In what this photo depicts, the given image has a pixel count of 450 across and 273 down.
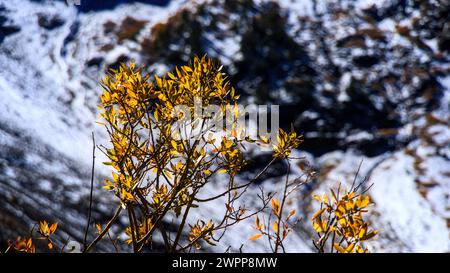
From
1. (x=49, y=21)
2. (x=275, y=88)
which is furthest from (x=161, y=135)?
(x=49, y=21)

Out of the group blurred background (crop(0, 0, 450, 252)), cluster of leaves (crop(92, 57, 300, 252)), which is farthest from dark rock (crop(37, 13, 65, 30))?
cluster of leaves (crop(92, 57, 300, 252))

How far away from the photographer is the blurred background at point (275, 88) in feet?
44.7

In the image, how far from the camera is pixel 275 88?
20906mm

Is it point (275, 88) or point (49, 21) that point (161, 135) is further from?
point (49, 21)

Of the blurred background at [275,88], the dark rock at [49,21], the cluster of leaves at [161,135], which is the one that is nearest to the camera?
the cluster of leaves at [161,135]

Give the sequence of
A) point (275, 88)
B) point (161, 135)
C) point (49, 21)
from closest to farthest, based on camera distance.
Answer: point (161, 135) → point (275, 88) → point (49, 21)

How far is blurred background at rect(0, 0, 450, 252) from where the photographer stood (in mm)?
13617

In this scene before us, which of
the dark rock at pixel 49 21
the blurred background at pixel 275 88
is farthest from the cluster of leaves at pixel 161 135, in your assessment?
the dark rock at pixel 49 21

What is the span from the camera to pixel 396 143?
18016 millimetres

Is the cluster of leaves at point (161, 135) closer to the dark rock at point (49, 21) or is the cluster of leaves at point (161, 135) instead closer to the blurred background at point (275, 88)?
the blurred background at point (275, 88)

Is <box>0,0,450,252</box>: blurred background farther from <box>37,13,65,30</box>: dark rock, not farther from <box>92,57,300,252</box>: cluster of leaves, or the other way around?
<box>92,57,300,252</box>: cluster of leaves

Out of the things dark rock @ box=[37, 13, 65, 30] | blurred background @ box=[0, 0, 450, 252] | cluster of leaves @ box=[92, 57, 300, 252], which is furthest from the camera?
dark rock @ box=[37, 13, 65, 30]
